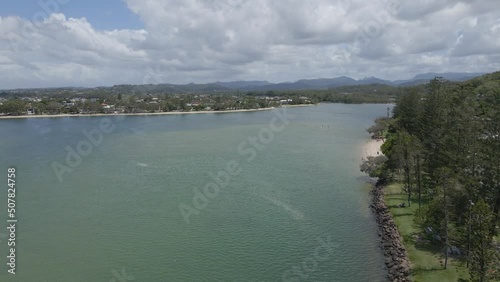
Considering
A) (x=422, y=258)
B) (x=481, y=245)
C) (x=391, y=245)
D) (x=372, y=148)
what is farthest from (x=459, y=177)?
(x=372, y=148)

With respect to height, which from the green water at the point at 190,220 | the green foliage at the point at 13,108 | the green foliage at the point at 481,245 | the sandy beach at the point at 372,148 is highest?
the green foliage at the point at 13,108

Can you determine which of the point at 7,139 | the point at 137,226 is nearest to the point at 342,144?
the point at 137,226

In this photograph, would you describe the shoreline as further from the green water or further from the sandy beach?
the sandy beach

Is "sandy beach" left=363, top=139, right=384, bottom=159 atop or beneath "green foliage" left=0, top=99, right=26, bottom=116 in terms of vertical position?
beneath

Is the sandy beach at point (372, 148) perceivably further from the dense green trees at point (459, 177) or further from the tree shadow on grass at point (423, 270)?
the tree shadow on grass at point (423, 270)

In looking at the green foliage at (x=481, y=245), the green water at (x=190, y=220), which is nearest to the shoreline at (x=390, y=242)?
the green water at (x=190, y=220)

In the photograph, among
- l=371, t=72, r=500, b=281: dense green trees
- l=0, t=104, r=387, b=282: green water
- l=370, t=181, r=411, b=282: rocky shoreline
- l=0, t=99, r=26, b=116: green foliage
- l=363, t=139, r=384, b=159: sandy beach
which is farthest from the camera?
l=0, t=99, r=26, b=116: green foliage

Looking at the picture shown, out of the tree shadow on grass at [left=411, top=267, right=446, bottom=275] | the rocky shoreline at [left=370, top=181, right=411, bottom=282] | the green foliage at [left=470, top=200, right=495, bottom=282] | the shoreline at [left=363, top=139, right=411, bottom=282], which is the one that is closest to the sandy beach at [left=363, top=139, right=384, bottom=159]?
the shoreline at [left=363, top=139, right=411, bottom=282]

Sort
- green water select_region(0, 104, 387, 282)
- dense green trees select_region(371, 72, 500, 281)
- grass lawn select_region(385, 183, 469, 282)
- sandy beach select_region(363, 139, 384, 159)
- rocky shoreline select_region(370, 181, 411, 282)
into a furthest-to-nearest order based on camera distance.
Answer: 1. sandy beach select_region(363, 139, 384, 159)
2. green water select_region(0, 104, 387, 282)
3. rocky shoreline select_region(370, 181, 411, 282)
4. grass lawn select_region(385, 183, 469, 282)
5. dense green trees select_region(371, 72, 500, 281)
